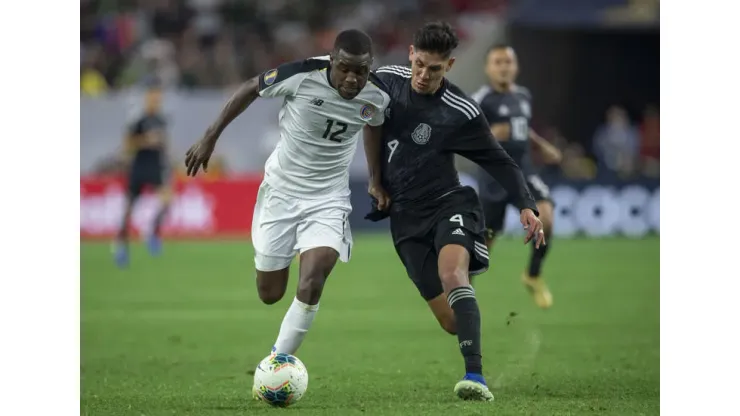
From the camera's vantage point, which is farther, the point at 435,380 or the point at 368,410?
the point at 435,380

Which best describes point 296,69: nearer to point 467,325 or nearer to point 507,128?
point 467,325

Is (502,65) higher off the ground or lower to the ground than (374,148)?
higher

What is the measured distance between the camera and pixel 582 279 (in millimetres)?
14438

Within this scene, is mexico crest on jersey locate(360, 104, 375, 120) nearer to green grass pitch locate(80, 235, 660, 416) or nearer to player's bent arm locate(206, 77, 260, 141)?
player's bent arm locate(206, 77, 260, 141)

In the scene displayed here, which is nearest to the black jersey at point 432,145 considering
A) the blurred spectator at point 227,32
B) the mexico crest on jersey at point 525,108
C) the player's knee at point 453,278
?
the player's knee at point 453,278

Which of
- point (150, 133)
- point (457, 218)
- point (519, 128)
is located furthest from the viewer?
point (150, 133)

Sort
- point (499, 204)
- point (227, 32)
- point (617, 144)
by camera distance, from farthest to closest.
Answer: point (227, 32) < point (617, 144) < point (499, 204)

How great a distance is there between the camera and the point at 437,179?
7043 mm

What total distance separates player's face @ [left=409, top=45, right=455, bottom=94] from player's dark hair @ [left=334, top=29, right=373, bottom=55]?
0.36 metres

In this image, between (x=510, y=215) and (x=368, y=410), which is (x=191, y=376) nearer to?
(x=368, y=410)

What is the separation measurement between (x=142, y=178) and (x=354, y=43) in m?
11.5

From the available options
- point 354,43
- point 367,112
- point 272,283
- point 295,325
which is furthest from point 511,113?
point 295,325

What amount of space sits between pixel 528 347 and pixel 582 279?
5735 millimetres
